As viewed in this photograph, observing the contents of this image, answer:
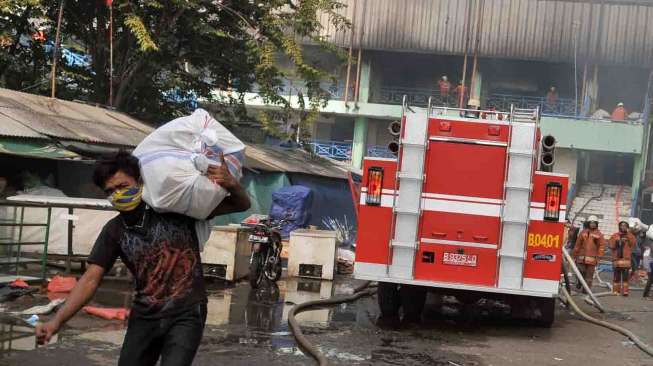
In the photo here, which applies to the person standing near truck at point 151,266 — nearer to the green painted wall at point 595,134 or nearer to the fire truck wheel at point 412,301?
the fire truck wheel at point 412,301

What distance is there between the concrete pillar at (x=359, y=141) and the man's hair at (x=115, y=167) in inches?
1356

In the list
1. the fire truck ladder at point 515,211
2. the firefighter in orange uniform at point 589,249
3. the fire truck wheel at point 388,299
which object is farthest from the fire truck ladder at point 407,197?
the firefighter in orange uniform at point 589,249

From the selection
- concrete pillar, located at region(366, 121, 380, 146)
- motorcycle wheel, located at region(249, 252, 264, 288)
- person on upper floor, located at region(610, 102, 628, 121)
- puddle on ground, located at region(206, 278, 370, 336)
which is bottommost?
puddle on ground, located at region(206, 278, 370, 336)

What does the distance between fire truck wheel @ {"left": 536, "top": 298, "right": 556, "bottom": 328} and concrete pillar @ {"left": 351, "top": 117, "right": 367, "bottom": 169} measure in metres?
27.2

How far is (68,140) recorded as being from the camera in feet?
50.9

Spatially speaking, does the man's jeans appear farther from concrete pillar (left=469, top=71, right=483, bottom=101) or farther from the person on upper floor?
concrete pillar (left=469, top=71, right=483, bottom=101)

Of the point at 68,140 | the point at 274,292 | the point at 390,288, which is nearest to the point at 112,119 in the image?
the point at 68,140

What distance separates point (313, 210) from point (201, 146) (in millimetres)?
19306

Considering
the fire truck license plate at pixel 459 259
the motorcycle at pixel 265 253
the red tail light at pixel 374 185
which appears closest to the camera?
the fire truck license plate at pixel 459 259

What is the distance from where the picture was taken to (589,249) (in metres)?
17.4

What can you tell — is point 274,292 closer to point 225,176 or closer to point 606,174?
point 225,176

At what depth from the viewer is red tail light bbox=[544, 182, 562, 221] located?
34.1 ft

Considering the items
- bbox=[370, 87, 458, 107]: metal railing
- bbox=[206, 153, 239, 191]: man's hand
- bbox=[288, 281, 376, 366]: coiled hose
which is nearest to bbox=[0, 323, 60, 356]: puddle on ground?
bbox=[288, 281, 376, 366]: coiled hose

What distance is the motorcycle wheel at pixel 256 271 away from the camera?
1306 centimetres
